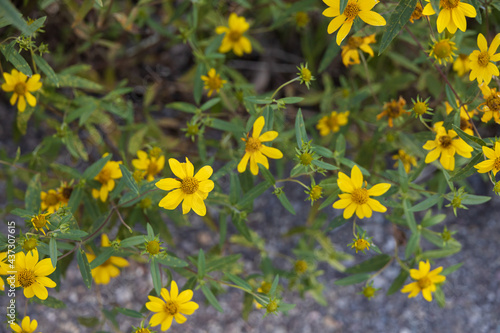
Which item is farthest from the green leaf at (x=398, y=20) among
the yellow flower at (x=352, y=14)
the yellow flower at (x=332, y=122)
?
the yellow flower at (x=332, y=122)

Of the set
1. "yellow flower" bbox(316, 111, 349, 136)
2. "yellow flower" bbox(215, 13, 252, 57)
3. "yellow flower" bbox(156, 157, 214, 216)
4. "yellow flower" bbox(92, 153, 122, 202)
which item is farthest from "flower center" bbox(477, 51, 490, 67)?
"yellow flower" bbox(92, 153, 122, 202)

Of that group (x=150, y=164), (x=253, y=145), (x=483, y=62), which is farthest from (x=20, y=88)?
(x=483, y=62)

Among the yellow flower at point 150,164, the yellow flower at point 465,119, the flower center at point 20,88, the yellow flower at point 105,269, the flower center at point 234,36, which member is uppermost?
the flower center at point 20,88

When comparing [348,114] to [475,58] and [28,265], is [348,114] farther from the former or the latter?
[28,265]

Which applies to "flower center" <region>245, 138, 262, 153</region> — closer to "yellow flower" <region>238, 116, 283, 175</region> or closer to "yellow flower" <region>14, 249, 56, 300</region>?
"yellow flower" <region>238, 116, 283, 175</region>

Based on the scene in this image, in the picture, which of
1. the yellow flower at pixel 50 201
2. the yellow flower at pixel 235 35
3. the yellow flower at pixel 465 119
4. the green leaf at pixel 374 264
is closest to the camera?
the yellow flower at pixel 465 119

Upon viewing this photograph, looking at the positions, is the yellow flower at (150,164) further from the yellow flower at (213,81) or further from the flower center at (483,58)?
the flower center at (483,58)

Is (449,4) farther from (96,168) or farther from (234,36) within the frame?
(96,168)
